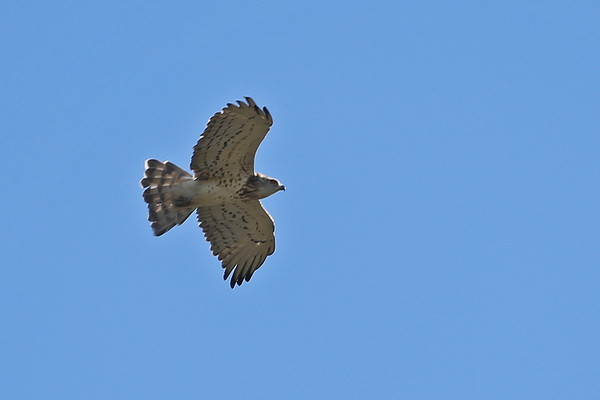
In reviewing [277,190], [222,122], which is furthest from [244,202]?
[222,122]

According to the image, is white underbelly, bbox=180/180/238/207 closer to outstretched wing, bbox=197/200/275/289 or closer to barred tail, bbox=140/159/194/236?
barred tail, bbox=140/159/194/236

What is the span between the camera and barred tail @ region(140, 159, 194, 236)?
16.2 metres

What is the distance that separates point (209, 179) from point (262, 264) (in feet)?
6.41

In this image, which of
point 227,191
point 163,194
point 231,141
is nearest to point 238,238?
point 227,191

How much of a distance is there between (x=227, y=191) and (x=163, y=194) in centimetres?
99

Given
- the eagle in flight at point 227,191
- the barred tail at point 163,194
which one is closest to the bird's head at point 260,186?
the eagle in flight at point 227,191

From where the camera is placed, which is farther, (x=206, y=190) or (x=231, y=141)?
(x=206, y=190)

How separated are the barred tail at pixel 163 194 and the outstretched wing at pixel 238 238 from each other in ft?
2.74

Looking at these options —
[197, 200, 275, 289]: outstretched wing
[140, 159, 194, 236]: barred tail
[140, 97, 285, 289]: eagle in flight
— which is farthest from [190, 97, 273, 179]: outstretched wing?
[197, 200, 275, 289]: outstretched wing

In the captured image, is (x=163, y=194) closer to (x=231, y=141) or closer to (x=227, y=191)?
(x=227, y=191)

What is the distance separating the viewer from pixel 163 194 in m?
16.3

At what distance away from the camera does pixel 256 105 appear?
1511 cm

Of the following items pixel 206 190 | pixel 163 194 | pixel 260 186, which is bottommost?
pixel 163 194

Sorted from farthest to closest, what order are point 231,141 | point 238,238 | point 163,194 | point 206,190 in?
point 238,238, point 163,194, point 206,190, point 231,141
